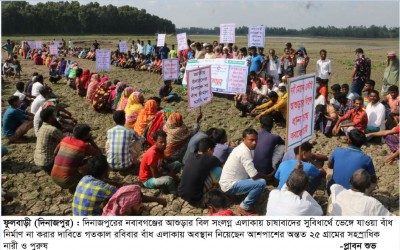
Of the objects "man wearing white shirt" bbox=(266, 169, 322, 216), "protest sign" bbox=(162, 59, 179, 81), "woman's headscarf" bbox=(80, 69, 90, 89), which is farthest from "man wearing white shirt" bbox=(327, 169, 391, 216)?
"woman's headscarf" bbox=(80, 69, 90, 89)

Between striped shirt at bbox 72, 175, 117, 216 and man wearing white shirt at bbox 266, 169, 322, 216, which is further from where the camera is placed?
striped shirt at bbox 72, 175, 117, 216

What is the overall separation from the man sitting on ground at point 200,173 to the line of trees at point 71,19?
55.7 metres

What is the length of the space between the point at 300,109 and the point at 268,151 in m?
1.33

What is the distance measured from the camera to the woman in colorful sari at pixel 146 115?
26.0 feet

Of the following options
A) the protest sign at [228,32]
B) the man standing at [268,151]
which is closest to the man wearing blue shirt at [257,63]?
the protest sign at [228,32]

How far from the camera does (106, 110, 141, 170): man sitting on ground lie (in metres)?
6.32

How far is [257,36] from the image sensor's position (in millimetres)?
13266

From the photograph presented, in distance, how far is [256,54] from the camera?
40.9 feet

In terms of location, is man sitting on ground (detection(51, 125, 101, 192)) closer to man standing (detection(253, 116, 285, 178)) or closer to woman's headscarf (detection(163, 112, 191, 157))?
woman's headscarf (detection(163, 112, 191, 157))

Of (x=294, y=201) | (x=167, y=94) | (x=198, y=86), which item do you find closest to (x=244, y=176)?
(x=294, y=201)

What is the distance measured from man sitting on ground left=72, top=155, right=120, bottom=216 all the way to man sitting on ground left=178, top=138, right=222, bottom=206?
4.00ft

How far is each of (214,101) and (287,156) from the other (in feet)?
21.5

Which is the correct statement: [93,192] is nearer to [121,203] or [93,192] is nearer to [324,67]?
[121,203]

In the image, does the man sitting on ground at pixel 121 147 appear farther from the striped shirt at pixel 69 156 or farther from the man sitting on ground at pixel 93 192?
the man sitting on ground at pixel 93 192
